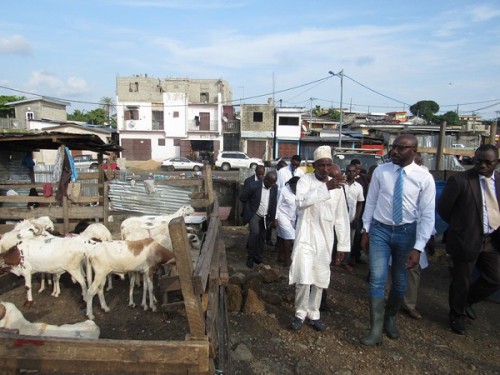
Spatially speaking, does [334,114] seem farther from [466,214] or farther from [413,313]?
[466,214]

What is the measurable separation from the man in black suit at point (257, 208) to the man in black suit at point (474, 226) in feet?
→ 11.2

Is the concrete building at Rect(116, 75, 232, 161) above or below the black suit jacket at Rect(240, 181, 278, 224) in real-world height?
above

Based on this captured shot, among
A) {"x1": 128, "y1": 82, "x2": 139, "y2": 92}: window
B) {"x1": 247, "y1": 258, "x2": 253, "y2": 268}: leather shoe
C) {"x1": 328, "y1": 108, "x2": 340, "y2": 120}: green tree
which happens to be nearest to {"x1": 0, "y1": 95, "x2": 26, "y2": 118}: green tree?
{"x1": 128, "y1": 82, "x2": 139, "y2": 92}: window

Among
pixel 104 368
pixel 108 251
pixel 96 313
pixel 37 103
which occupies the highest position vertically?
pixel 37 103

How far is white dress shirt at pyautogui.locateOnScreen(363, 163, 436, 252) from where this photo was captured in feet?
12.0

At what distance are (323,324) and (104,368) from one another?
3.09 meters

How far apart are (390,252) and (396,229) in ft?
0.90

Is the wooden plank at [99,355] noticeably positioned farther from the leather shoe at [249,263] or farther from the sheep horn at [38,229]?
the leather shoe at [249,263]

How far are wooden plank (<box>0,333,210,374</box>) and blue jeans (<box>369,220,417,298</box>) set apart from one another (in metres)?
2.49

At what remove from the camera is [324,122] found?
4666 cm

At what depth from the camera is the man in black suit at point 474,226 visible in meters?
4.06

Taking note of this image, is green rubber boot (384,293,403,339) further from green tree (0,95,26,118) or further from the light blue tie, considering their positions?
green tree (0,95,26,118)

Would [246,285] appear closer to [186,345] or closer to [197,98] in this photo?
[186,345]

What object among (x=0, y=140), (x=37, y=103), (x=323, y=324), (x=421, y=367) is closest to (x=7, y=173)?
(x=0, y=140)
